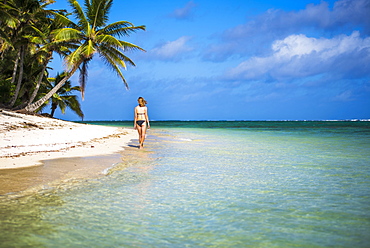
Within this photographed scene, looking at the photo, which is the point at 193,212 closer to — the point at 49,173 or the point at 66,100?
the point at 49,173

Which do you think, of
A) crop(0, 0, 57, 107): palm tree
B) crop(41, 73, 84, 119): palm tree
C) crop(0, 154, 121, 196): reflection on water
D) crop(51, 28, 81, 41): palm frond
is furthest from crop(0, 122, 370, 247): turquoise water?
crop(41, 73, 84, 119): palm tree

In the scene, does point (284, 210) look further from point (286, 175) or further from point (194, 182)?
point (286, 175)

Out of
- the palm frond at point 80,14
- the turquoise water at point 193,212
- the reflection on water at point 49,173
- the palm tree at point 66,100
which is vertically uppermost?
the palm frond at point 80,14

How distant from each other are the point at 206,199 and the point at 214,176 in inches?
75.6

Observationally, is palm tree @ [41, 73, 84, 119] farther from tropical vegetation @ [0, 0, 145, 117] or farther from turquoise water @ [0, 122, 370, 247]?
turquoise water @ [0, 122, 370, 247]

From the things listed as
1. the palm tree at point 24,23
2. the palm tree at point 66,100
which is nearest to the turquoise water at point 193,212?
the palm tree at point 24,23

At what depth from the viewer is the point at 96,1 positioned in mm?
22812

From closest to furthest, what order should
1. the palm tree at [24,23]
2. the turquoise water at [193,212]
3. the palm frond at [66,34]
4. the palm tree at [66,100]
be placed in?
the turquoise water at [193,212] < the palm frond at [66,34] < the palm tree at [24,23] < the palm tree at [66,100]

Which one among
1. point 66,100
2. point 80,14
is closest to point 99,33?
point 80,14

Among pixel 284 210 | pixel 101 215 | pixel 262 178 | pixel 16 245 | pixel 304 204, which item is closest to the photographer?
pixel 16 245

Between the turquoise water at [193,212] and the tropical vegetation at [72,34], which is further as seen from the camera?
the tropical vegetation at [72,34]

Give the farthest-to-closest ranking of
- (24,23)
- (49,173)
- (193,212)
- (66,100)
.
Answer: (66,100) < (24,23) < (49,173) < (193,212)

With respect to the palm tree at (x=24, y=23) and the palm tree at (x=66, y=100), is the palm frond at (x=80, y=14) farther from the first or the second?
the palm tree at (x=66, y=100)

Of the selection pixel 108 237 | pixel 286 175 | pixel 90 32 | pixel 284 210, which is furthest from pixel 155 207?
pixel 90 32
